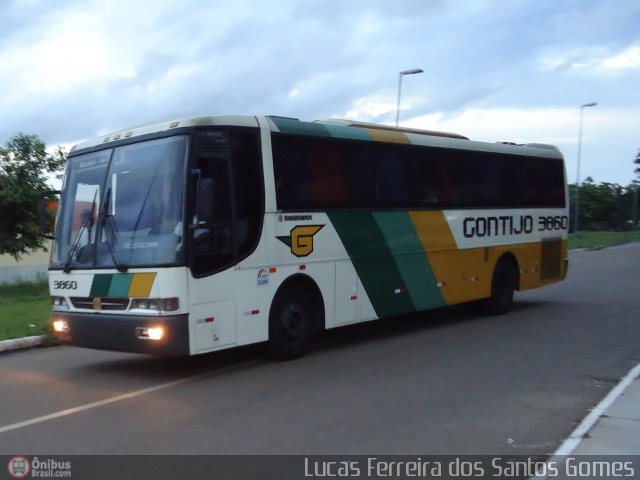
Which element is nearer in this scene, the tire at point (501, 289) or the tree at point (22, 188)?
the tire at point (501, 289)

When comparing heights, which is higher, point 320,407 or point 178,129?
point 178,129

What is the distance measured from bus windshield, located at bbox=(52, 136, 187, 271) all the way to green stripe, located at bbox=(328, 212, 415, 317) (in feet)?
9.36

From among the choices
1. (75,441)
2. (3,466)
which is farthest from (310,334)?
(3,466)

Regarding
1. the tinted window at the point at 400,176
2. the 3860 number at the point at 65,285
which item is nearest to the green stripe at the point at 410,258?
the tinted window at the point at 400,176

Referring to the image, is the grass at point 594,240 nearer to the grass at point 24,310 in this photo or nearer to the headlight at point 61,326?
the grass at point 24,310

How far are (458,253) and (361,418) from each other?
678 cm

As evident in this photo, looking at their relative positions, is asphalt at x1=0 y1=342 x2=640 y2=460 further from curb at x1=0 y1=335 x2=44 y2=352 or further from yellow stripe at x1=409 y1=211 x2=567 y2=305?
curb at x1=0 y1=335 x2=44 y2=352

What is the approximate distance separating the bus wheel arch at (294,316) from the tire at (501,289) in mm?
5234

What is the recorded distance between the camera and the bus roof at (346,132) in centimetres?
910

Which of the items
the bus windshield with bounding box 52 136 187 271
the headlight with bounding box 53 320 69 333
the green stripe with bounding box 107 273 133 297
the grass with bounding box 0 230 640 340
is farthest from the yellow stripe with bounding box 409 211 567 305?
the grass with bounding box 0 230 640 340

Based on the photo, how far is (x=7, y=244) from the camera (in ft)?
69.9

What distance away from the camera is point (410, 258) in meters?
12.3

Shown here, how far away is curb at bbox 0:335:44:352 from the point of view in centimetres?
1122

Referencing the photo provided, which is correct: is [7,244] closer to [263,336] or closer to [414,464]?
[263,336]
